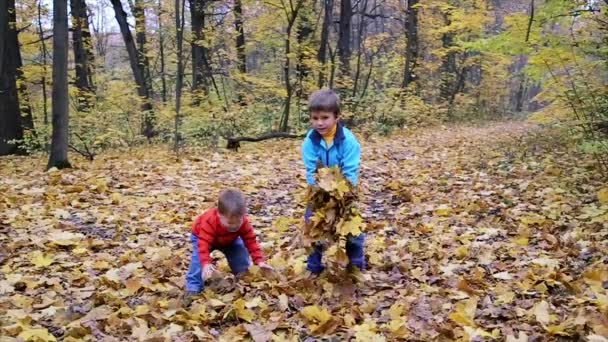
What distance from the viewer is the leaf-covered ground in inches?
132

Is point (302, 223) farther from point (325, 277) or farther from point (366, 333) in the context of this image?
point (366, 333)

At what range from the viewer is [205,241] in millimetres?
3961

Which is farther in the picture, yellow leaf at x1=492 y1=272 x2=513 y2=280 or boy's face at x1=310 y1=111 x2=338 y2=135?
yellow leaf at x1=492 y1=272 x2=513 y2=280

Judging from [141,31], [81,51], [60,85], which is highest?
[141,31]

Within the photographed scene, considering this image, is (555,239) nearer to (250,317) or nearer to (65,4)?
(250,317)

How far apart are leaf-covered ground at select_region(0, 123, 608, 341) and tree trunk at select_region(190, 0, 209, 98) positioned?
923 cm

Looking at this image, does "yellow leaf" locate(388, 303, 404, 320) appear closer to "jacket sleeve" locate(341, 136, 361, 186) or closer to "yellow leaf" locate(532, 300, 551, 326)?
"yellow leaf" locate(532, 300, 551, 326)

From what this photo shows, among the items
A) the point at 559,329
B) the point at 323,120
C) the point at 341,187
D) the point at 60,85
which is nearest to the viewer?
the point at 559,329

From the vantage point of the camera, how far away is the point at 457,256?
4656 mm

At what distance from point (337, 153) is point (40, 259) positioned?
2.69m

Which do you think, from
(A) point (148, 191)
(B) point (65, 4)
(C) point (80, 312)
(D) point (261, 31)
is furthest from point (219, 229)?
(D) point (261, 31)

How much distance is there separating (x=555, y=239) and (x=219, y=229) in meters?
2.83

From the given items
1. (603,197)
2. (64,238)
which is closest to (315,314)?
(64,238)

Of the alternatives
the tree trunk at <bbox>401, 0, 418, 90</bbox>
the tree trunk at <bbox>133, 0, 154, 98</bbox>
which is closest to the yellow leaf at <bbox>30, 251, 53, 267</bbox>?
the tree trunk at <bbox>133, 0, 154, 98</bbox>
